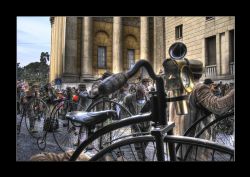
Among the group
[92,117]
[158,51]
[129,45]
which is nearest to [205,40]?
[158,51]

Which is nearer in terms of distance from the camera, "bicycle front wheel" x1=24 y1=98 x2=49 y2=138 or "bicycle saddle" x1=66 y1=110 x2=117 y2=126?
"bicycle saddle" x1=66 y1=110 x2=117 y2=126

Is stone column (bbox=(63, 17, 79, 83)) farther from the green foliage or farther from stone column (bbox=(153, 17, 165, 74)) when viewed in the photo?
stone column (bbox=(153, 17, 165, 74))

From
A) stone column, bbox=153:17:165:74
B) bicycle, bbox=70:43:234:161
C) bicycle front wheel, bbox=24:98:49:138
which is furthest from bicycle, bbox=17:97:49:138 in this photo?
bicycle, bbox=70:43:234:161

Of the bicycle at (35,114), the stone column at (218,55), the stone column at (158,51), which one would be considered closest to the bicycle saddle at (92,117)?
the stone column at (158,51)

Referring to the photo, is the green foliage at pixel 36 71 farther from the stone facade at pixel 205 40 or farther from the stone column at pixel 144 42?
the stone facade at pixel 205 40

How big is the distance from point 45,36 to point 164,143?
1905 mm

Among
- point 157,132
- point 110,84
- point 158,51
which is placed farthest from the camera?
point 158,51

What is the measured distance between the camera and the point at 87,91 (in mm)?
3592

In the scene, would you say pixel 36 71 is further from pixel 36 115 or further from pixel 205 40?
pixel 205 40

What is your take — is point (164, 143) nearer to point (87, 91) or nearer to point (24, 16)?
point (24, 16)

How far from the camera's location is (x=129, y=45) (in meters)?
4.08

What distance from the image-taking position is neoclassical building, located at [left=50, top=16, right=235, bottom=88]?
3.17 meters

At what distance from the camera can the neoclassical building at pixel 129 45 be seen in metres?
3.17
